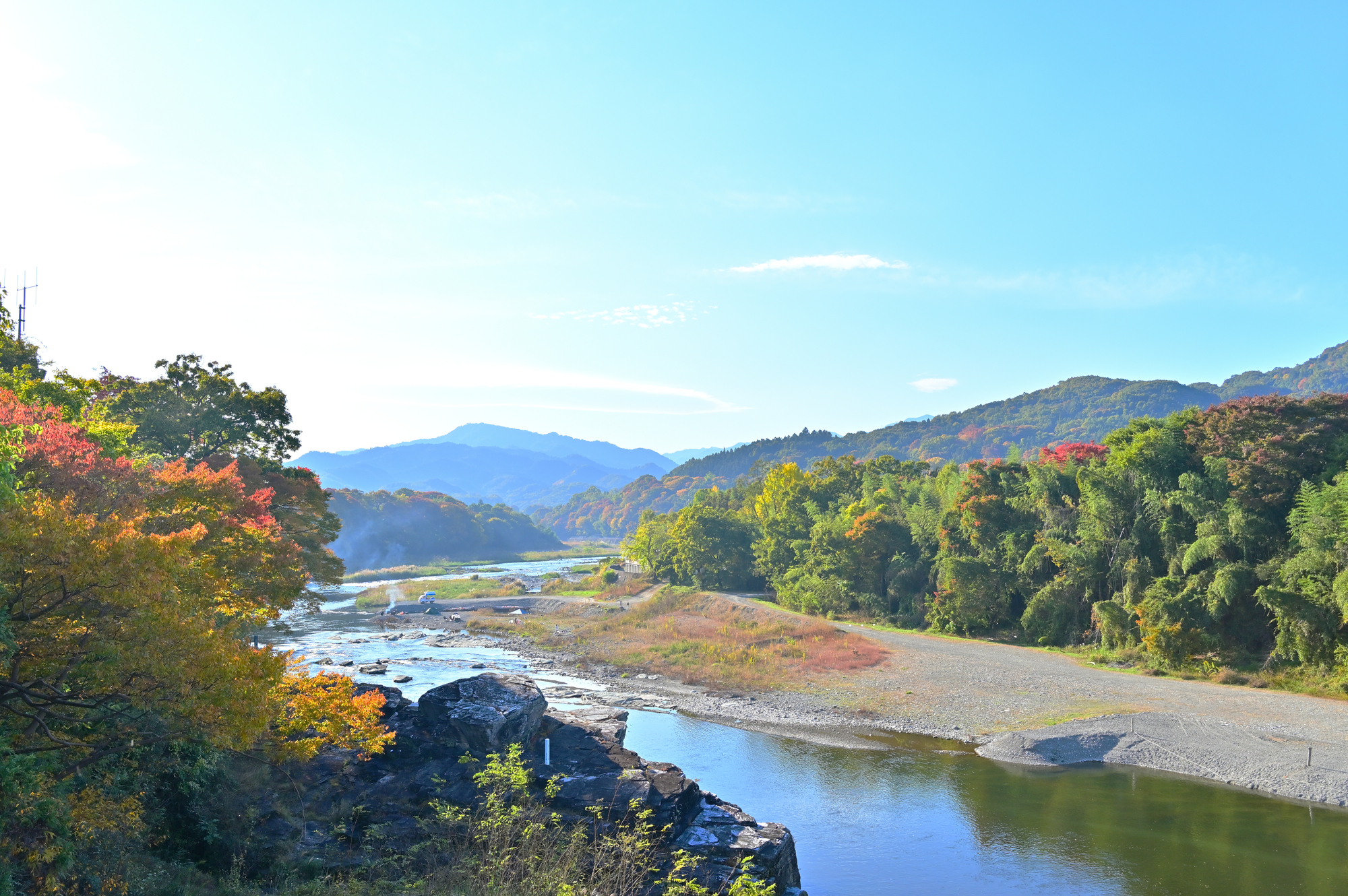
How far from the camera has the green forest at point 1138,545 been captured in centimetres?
2777

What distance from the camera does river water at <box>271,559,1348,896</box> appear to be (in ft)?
53.0

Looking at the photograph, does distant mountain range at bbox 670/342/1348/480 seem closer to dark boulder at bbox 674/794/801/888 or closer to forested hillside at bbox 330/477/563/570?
forested hillside at bbox 330/477/563/570

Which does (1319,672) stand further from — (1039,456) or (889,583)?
(889,583)

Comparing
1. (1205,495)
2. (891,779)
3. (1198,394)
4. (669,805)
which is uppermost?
(1198,394)

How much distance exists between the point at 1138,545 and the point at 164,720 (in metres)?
36.3

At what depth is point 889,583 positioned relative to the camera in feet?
159

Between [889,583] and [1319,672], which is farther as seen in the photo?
[889,583]

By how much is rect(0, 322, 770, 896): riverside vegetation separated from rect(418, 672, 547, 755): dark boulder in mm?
861

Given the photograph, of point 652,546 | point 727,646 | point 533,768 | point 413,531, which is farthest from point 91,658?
point 413,531

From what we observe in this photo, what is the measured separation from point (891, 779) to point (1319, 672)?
55.4 feet

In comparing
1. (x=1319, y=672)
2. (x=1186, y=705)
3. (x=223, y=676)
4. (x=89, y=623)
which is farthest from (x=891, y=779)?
(x=89, y=623)

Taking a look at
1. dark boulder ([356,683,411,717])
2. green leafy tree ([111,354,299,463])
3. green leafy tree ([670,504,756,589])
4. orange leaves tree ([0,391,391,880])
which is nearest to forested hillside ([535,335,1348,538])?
green leafy tree ([670,504,756,589])

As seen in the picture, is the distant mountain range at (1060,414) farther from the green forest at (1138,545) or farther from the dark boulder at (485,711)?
the dark boulder at (485,711)

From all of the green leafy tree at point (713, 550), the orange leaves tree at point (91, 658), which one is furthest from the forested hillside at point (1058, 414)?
the orange leaves tree at point (91, 658)
